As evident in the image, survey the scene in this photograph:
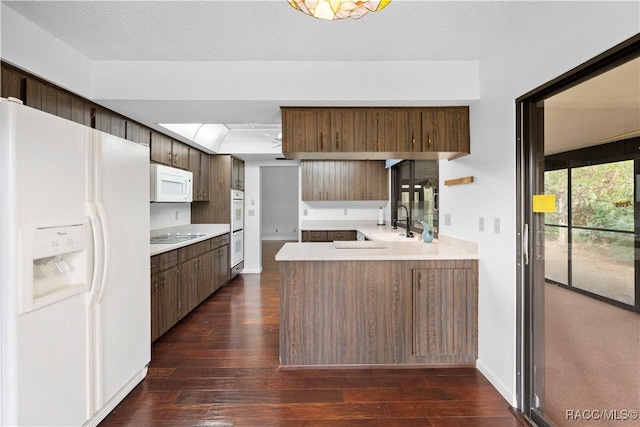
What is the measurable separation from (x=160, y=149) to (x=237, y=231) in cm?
215

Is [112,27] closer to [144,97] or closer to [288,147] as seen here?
[144,97]

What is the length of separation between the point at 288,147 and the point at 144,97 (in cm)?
117

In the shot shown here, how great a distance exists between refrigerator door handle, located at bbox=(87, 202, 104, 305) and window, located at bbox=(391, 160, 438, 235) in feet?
10.2

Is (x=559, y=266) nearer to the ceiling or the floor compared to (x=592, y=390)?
nearer to the ceiling

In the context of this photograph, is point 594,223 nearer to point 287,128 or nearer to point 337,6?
point 337,6

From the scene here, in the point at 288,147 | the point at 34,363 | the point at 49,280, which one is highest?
the point at 288,147

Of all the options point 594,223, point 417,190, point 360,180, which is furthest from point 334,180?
point 594,223

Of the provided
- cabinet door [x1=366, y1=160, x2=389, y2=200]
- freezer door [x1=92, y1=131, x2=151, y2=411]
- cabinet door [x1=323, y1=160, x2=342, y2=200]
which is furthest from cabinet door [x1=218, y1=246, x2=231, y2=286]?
cabinet door [x1=366, y1=160, x2=389, y2=200]

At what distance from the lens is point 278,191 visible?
11.5 metres

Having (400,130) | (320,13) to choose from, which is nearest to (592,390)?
(400,130)

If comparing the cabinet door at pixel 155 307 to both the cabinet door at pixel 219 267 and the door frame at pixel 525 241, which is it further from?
the door frame at pixel 525 241

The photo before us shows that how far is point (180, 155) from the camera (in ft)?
14.0

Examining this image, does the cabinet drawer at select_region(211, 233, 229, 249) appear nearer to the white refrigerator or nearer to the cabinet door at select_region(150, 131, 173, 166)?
the cabinet door at select_region(150, 131, 173, 166)

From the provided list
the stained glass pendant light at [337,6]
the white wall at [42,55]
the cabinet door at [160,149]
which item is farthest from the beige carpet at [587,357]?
the cabinet door at [160,149]
